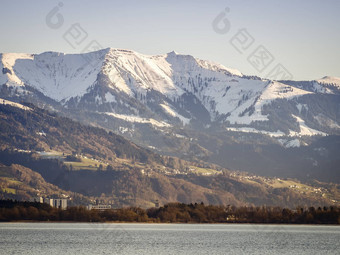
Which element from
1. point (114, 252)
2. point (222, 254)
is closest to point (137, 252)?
point (114, 252)

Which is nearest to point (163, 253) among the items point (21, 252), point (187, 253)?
point (187, 253)

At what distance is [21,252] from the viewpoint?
195 m

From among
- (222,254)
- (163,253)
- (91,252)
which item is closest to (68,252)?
(91,252)

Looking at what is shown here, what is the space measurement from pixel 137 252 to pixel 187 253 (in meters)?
12.8

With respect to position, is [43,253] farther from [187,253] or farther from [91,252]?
[187,253]

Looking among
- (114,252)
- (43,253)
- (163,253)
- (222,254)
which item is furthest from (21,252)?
(222,254)

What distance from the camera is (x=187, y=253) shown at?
199 m

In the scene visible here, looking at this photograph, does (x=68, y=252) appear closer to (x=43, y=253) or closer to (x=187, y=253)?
(x=43, y=253)

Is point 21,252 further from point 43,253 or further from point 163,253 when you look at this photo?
point 163,253

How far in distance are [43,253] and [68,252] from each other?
22.9 feet

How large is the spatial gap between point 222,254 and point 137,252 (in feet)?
71.2

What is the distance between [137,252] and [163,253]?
22.3 ft

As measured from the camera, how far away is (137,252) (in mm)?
199500

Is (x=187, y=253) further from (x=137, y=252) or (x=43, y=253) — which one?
(x=43, y=253)
